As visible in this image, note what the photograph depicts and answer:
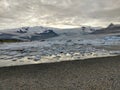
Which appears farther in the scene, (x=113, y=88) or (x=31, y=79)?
(x=31, y=79)

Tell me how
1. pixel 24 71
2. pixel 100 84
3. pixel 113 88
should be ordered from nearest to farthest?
pixel 113 88
pixel 100 84
pixel 24 71

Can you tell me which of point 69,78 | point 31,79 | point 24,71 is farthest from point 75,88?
point 24,71

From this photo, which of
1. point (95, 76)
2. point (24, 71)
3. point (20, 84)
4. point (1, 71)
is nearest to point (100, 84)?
point (95, 76)

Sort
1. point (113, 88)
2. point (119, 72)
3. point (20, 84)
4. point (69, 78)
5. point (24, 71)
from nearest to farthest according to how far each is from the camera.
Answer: point (113, 88), point (20, 84), point (69, 78), point (119, 72), point (24, 71)

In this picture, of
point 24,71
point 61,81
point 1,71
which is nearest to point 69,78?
point 61,81

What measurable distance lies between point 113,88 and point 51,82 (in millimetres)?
2936

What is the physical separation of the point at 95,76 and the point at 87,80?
964 mm

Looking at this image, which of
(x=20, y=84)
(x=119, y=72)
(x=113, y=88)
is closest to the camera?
(x=113, y=88)

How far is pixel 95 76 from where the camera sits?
12.2 meters

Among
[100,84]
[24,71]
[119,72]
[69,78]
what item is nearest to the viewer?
[100,84]

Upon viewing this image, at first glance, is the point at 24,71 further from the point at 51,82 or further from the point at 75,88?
the point at 75,88

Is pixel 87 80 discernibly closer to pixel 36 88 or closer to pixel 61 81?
pixel 61 81

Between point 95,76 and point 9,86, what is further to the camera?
point 95,76

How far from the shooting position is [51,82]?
11305 mm
